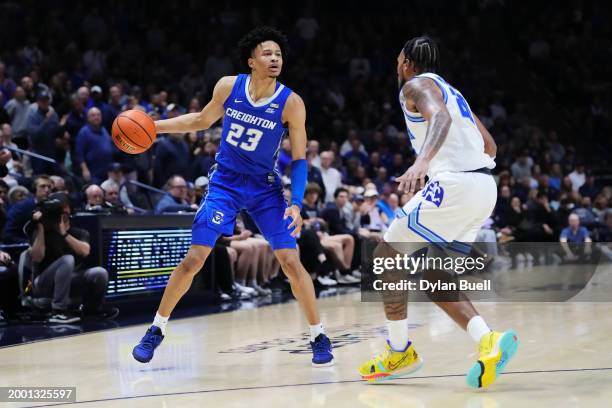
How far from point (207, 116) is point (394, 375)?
1997 mm

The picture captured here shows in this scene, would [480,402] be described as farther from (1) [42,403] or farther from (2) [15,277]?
(2) [15,277]

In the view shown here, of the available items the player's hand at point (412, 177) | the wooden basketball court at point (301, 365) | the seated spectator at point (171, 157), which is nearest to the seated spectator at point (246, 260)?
the seated spectator at point (171, 157)

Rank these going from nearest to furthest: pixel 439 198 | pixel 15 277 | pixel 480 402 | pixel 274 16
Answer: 1. pixel 480 402
2. pixel 439 198
3. pixel 15 277
4. pixel 274 16

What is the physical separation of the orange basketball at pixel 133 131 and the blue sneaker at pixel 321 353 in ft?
5.24

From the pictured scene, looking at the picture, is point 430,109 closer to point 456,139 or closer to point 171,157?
point 456,139

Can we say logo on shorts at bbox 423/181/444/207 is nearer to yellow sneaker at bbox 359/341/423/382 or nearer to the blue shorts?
yellow sneaker at bbox 359/341/423/382

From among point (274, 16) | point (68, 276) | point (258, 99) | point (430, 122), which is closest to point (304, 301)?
point (258, 99)

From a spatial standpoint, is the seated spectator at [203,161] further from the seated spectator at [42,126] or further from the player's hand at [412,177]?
the player's hand at [412,177]

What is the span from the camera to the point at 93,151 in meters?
11.0

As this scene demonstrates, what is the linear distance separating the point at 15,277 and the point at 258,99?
11.8 ft

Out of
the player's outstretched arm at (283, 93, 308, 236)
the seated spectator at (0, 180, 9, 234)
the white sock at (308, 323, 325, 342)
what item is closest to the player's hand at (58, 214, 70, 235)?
the seated spectator at (0, 180, 9, 234)

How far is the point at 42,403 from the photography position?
443 centimetres

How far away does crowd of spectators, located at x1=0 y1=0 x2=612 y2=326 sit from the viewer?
1102 centimetres

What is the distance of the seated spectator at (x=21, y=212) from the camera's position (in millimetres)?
8508
